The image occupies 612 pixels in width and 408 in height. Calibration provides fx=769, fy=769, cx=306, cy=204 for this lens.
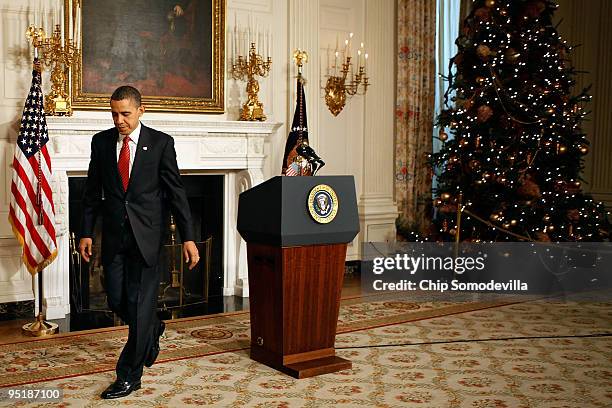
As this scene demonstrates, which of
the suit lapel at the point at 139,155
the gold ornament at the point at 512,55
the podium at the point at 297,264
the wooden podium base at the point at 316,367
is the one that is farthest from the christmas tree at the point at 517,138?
the suit lapel at the point at 139,155

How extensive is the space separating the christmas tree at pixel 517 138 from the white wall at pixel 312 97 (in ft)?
3.41

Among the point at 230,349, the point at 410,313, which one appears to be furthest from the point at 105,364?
the point at 410,313

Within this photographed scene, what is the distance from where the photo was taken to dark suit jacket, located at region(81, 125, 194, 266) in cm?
438

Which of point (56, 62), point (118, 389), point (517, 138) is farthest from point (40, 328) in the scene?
point (517, 138)

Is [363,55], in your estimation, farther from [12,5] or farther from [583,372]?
[583,372]

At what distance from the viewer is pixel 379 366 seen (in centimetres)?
513

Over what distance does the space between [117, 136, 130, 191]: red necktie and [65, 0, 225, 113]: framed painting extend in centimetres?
272

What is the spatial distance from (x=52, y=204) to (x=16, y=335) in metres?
1.07

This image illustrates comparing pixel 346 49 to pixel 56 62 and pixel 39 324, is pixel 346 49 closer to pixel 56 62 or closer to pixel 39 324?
pixel 56 62

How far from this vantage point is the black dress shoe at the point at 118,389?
14.4 ft

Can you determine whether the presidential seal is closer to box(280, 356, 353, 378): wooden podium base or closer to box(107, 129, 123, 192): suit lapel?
box(280, 356, 353, 378): wooden podium base

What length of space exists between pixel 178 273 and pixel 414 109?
3.70 m

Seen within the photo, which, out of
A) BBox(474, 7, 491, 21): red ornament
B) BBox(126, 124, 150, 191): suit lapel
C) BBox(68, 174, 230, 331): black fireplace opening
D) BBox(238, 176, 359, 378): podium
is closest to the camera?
BBox(126, 124, 150, 191): suit lapel

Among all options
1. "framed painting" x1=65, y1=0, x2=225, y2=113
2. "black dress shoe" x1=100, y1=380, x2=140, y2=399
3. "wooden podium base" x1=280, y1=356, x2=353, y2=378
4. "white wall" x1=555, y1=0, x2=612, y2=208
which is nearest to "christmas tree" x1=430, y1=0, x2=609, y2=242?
"white wall" x1=555, y1=0, x2=612, y2=208
